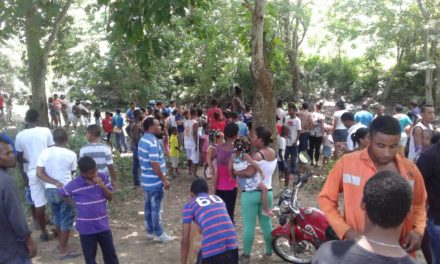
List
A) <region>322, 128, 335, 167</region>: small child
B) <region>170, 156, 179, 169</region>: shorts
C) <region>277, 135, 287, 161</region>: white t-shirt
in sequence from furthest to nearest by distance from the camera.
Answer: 1. <region>322, 128, 335, 167</region>: small child
2. <region>170, 156, 179, 169</region>: shorts
3. <region>277, 135, 287, 161</region>: white t-shirt

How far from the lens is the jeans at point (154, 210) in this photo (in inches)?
226

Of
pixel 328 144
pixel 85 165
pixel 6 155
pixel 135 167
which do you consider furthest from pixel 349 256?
pixel 328 144

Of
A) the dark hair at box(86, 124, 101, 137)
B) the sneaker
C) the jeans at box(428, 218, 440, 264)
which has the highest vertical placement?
the dark hair at box(86, 124, 101, 137)

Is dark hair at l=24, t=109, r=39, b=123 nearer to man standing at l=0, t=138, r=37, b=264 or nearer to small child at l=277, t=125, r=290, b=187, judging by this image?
man standing at l=0, t=138, r=37, b=264

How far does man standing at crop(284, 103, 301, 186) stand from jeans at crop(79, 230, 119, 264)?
18.7ft

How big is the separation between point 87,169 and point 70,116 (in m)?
13.5

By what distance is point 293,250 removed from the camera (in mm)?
4984

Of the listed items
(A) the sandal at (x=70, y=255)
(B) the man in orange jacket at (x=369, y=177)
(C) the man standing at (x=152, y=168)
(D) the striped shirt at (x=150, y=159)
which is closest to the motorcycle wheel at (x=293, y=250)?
(C) the man standing at (x=152, y=168)

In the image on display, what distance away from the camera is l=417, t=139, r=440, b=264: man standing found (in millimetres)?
3309

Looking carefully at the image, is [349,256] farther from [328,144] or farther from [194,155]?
[328,144]

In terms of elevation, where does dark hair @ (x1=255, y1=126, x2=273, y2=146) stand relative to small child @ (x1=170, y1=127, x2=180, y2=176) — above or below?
above

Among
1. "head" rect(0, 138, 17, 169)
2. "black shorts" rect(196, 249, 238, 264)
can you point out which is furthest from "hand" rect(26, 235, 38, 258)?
"black shorts" rect(196, 249, 238, 264)

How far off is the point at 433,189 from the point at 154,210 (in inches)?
144

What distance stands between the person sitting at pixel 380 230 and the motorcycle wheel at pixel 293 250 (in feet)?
10.1
